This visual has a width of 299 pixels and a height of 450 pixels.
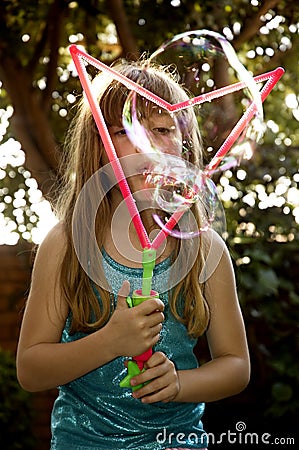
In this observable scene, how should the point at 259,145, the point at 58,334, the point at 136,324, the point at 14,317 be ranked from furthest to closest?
the point at 14,317 < the point at 259,145 < the point at 58,334 < the point at 136,324

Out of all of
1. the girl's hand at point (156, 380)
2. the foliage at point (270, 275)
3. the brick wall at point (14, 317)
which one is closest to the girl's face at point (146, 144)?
the girl's hand at point (156, 380)

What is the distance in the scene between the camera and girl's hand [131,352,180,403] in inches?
56.7

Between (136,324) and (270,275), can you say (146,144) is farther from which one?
(270,275)

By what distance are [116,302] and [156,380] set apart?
0.28 m

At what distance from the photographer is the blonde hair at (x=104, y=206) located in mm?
1687

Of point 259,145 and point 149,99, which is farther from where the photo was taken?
point 259,145

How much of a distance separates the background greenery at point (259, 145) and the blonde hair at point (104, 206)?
1512 mm

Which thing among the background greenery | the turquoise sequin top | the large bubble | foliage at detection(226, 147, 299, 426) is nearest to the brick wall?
the background greenery

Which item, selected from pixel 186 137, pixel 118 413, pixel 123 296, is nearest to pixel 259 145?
pixel 186 137

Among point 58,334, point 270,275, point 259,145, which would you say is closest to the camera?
point 58,334

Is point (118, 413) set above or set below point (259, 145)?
above

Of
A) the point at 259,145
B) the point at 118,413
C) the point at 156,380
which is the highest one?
the point at 156,380

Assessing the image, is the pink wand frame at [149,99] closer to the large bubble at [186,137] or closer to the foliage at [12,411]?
the large bubble at [186,137]

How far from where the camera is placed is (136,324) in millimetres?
1441
